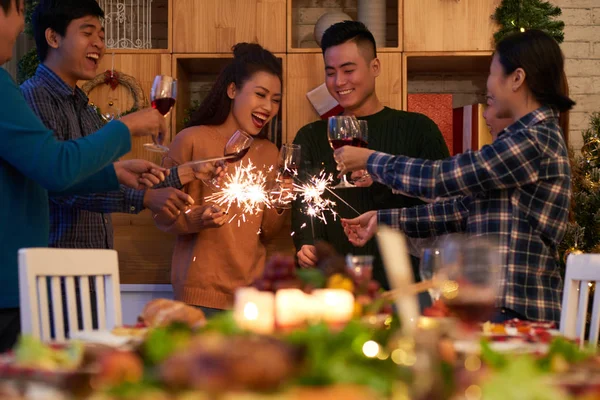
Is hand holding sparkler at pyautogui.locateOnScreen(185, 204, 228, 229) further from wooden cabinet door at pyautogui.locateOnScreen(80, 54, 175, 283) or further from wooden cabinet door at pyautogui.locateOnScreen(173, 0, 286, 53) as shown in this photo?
wooden cabinet door at pyautogui.locateOnScreen(173, 0, 286, 53)

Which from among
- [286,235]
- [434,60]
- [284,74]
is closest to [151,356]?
[286,235]

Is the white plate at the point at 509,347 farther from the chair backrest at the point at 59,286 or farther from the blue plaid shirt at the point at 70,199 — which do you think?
the blue plaid shirt at the point at 70,199

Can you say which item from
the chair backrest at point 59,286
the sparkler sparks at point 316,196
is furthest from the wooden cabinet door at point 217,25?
the chair backrest at point 59,286

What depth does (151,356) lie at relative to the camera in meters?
1.02

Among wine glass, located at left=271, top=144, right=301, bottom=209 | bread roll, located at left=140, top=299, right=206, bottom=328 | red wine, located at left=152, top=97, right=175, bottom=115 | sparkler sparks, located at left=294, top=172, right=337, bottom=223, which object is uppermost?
red wine, located at left=152, top=97, right=175, bottom=115

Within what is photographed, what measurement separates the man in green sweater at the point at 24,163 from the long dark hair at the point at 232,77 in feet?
2.87

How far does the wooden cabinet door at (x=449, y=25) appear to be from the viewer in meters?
3.74

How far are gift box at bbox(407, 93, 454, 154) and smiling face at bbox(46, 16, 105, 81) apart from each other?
1.74m

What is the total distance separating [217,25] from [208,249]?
4.78 ft

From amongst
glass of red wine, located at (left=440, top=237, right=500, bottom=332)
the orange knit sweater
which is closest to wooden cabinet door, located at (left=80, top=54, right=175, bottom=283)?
the orange knit sweater

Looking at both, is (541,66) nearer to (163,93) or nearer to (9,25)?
(163,93)

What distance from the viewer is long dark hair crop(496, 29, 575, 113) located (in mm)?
2139

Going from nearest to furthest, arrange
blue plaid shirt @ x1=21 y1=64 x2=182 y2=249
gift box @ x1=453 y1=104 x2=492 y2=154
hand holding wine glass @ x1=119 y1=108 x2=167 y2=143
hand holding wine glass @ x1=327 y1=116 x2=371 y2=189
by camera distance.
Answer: hand holding wine glass @ x1=119 y1=108 x2=167 y2=143 → hand holding wine glass @ x1=327 y1=116 x2=371 y2=189 → blue plaid shirt @ x1=21 y1=64 x2=182 y2=249 → gift box @ x1=453 y1=104 x2=492 y2=154

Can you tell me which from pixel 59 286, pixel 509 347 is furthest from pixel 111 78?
pixel 509 347
